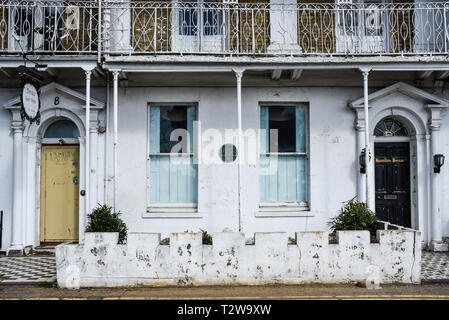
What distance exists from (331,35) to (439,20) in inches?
98.8

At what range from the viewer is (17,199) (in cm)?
936

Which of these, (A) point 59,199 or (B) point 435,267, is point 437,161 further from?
(A) point 59,199

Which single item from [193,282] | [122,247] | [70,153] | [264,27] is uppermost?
[264,27]

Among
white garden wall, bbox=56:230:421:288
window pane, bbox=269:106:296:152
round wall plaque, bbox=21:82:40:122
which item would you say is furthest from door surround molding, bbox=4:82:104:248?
window pane, bbox=269:106:296:152

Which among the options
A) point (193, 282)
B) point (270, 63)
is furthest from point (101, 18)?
point (193, 282)

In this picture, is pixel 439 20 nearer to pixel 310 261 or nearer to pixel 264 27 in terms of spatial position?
pixel 264 27

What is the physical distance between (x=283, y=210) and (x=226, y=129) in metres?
2.27

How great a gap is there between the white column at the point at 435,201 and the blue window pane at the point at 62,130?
831cm

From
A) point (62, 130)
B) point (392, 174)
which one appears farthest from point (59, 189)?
point (392, 174)

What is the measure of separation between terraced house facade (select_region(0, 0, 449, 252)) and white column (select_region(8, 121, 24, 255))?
23mm

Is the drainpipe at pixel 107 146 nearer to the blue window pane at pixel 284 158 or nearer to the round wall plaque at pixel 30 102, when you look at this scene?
the round wall plaque at pixel 30 102

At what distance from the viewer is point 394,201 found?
9938mm

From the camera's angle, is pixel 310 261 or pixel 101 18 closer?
pixel 310 261

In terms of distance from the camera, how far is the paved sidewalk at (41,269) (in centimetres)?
721
